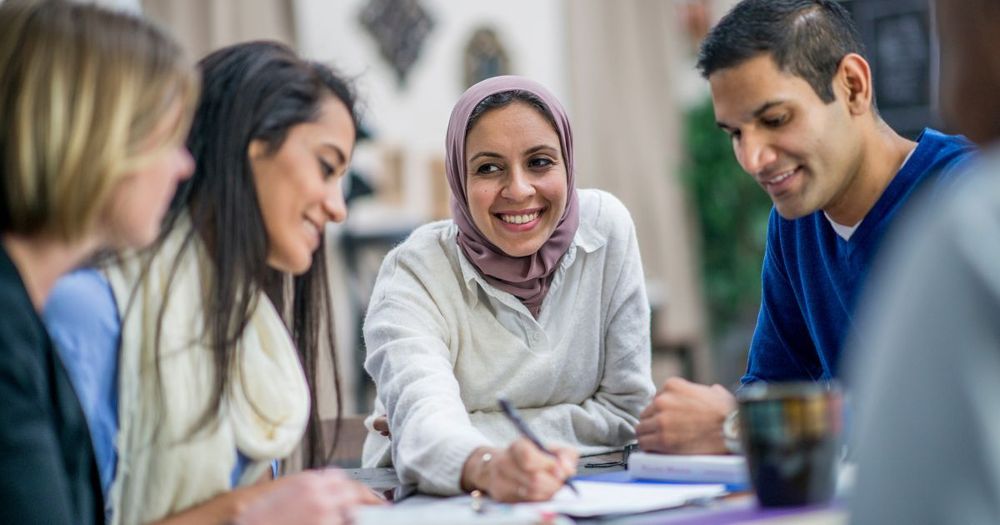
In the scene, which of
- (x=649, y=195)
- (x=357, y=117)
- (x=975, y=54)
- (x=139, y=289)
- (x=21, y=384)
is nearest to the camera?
(x=975, y=54)

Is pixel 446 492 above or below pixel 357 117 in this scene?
below

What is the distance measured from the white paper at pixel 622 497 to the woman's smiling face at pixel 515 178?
672 millimetres

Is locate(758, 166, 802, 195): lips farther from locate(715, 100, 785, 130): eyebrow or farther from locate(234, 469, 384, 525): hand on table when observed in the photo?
locate(234, 469, 384, 525): hand on table

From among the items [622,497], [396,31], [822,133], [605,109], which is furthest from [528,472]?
[605,109]

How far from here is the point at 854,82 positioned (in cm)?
196

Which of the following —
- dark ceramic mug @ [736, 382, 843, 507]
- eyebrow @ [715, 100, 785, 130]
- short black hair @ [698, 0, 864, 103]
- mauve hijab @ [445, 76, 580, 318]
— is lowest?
dark ceramic mug @ [736, 382, 843, 507]

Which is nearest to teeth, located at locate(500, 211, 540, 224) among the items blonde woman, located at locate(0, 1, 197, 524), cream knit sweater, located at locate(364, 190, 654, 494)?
cream knit sweater, located at locate(364, 190, 654, 494)

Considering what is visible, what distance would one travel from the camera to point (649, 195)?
274 inches

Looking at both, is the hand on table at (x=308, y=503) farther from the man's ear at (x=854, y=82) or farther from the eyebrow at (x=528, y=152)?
the man's ear at (x=854, y=82)

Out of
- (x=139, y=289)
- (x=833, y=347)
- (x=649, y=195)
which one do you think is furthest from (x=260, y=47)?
(x=649, y=195)

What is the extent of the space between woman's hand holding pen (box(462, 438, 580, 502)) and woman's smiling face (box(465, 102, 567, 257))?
65 cm

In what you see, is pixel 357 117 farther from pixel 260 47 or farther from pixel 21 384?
pixel 21 384

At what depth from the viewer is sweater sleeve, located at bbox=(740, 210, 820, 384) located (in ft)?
7.11

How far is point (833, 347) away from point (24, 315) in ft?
4.60
